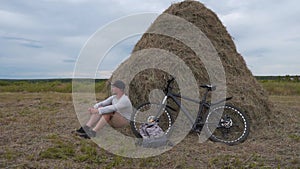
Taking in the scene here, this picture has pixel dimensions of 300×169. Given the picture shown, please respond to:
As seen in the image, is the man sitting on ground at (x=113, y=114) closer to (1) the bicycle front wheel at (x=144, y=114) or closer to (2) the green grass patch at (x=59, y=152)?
(1) the bicycle front wheel at (x=144, y=114)

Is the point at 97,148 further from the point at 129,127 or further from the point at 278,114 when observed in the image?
the point at 278,114

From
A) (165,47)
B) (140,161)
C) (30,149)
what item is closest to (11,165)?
(30,149)

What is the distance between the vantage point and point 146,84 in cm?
757

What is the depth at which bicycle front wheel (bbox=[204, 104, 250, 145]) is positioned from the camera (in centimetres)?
672

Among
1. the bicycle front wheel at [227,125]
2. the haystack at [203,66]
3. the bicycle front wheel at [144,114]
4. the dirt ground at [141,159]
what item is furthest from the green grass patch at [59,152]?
the bicycle front wheel at [227,125]

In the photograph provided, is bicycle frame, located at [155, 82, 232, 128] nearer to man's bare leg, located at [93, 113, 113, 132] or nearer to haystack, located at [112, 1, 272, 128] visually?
haystack, located at [112, 1, 272, 128]

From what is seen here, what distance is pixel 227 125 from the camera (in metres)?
6.76

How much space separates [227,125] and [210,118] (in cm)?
33

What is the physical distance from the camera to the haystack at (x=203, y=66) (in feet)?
25.0

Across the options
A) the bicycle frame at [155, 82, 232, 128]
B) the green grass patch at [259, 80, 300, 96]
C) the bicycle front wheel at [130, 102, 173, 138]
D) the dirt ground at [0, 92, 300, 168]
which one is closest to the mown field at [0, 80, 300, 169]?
the dirt ground at [0, 92, 300, 168]

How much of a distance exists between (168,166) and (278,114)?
15.4 ft

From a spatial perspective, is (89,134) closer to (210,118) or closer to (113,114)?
(113,114)

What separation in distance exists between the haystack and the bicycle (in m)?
0.57

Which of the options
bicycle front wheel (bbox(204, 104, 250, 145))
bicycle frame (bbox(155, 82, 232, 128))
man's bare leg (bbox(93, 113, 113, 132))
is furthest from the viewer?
bicycle frame (bbox(155, 82, 232, 128))
